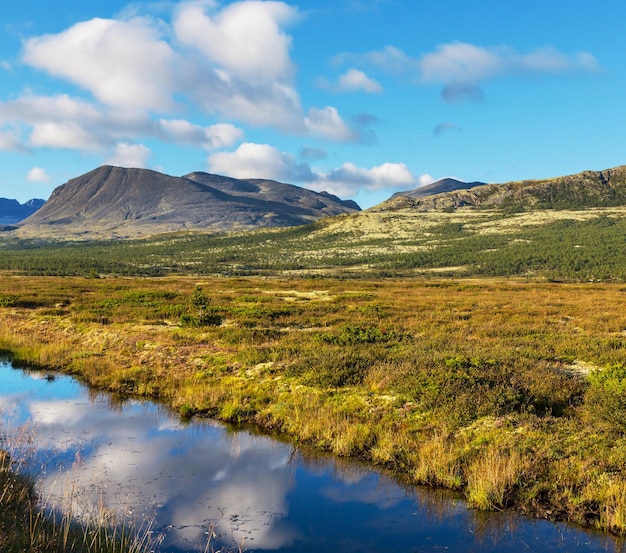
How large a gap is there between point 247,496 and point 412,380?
26.4 feet

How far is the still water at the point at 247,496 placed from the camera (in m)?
10.1

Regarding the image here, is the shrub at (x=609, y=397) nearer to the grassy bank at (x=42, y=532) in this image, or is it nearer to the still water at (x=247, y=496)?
the still water at (x=247, y=496)

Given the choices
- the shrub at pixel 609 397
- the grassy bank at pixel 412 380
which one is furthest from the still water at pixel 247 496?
the shrub at pixel 609 397

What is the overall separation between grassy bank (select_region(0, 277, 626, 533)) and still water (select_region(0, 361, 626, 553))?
0.93 meters

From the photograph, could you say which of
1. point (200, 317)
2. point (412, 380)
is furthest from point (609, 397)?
point (200, 317)

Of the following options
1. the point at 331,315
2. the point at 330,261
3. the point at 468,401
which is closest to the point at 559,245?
the point at 330,261

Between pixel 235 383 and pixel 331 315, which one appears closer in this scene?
pixel 235 383

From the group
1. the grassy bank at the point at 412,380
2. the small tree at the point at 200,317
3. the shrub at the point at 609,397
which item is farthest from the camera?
the small tree at the point at 200,317

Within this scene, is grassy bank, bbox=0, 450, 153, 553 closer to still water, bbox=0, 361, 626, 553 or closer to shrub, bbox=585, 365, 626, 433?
still water, bbox=0, 361, 626, 553

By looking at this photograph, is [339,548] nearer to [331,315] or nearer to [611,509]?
[611,509]

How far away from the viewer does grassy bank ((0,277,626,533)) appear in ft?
40.3

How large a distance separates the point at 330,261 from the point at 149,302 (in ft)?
491

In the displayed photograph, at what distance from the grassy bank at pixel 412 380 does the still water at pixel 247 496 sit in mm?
928

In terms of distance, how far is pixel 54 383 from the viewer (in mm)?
22484
